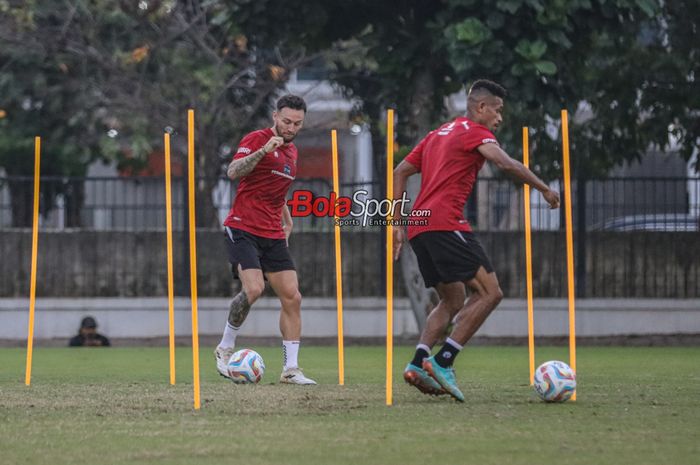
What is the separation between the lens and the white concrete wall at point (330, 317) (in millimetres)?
21172

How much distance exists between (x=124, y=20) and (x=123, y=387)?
15014 mm

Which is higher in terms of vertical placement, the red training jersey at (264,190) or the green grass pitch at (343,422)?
the red training jersey at (264,190)

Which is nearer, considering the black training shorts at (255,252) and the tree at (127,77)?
the black training shorts at (255,252)

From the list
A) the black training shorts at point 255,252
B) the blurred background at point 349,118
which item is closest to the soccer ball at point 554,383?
the black training shorts at point 255,252

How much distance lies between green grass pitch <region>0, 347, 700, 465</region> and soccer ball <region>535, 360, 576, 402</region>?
0.33 ft

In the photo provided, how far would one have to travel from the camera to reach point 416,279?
19.6 metres

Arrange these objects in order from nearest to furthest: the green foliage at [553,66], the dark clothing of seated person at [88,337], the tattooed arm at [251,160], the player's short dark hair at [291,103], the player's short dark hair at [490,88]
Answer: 1. the player's short dark hair at [490,88]
2. the tattooed arm at [251,160]
3. the player's short dark hair at [291,103]
4. the green foliage at [553,66]
5. the dark clothing of seated person at [88,337]

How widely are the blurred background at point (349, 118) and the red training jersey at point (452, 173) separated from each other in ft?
25.3

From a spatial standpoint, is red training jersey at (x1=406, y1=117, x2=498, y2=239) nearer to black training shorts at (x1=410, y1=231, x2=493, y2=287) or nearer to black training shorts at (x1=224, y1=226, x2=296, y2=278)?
black training shorts at (x1=410, y1=231, x2=493, y2=287)

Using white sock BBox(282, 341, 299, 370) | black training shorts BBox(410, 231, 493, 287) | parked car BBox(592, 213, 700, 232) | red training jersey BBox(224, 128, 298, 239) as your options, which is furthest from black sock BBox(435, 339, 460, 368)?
parked car BBox(592, 213, 700, 232)

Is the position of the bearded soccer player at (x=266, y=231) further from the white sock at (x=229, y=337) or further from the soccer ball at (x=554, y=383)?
the soccer ball at (x=554, y=383)

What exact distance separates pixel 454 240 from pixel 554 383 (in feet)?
3.67

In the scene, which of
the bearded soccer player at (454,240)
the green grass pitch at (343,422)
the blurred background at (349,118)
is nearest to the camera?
the green grass pitch at (343,422)

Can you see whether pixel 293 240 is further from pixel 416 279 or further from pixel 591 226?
pixel 591 226
